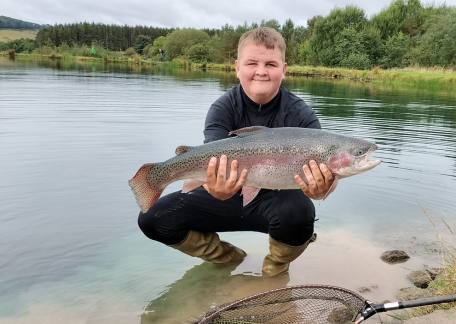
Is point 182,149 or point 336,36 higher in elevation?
point 336,36

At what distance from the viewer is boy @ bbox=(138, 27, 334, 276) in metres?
4.20

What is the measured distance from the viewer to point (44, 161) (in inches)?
340

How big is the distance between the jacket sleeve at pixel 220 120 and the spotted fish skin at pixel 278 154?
637 millimetres

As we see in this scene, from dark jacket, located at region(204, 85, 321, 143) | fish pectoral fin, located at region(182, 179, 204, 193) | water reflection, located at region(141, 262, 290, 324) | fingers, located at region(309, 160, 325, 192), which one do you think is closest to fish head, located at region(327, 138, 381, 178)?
fingers, located at region(309, 160, 325, 192)

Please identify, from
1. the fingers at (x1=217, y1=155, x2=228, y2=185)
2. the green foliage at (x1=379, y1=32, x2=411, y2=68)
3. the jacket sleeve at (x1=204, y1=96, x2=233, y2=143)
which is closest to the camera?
the fingers at (x1=217, y1=155, x2=228, y2=185)

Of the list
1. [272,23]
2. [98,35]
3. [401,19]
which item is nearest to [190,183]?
[401,19]

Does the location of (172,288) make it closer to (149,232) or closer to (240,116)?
(149,232)

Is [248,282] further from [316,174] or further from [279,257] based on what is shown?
[316,174]

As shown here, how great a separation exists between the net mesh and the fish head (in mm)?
890

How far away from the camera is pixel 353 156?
347 centimetres

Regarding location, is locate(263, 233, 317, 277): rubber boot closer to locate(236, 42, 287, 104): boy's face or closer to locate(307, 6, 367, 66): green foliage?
locate(236, 42, 287, 104): boy's face

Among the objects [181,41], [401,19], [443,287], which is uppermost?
[401,19]

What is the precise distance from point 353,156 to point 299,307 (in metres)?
1.23

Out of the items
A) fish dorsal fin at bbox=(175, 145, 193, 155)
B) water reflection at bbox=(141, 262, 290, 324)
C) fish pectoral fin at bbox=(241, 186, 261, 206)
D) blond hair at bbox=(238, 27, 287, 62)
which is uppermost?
blond hair at bbox=(238, 27, 287, 62)
